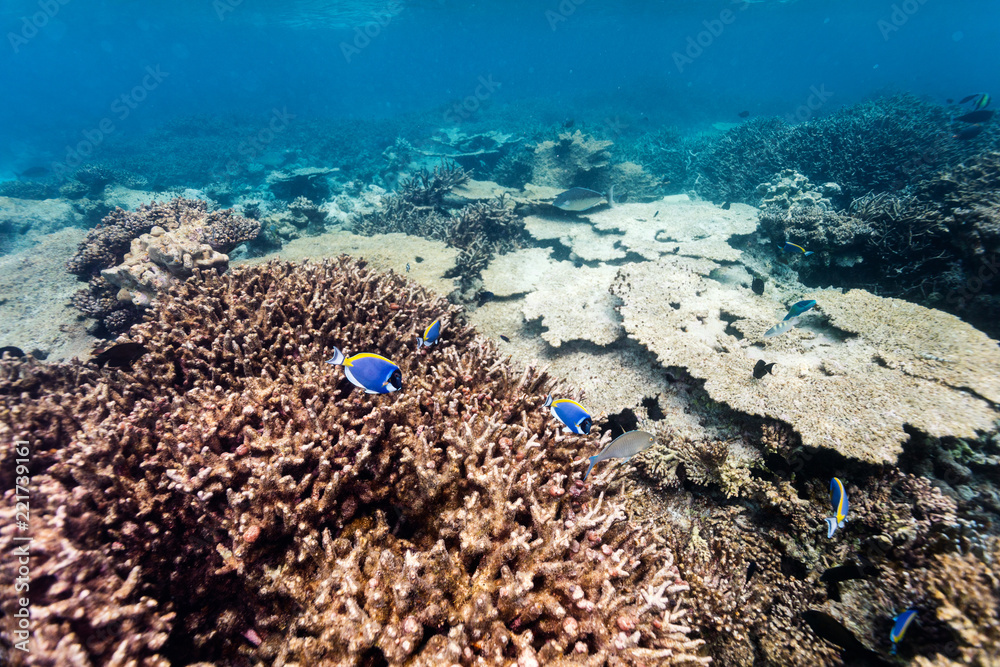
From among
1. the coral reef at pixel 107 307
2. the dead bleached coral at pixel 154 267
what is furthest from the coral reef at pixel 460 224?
the coral reef at pixel 107 307

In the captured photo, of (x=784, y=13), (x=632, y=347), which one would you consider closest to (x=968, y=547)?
(x=632, y=347)

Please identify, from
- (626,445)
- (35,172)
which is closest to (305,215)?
(626,445)

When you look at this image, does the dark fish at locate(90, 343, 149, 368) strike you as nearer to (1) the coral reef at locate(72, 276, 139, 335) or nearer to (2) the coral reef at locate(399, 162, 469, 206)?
(1) the coral reef at locate(72, 276, 139, 335)

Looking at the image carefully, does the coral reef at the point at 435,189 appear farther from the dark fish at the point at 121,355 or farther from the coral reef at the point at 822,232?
the dark fish at the point at 121,355

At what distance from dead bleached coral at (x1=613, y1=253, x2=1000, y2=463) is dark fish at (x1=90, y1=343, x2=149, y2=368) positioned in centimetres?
583

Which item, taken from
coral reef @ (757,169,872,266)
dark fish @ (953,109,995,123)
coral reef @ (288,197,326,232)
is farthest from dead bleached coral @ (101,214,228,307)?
dark fish @ (953,109,995,123)

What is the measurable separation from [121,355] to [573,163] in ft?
41.5

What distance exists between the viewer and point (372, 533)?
2.31 meters

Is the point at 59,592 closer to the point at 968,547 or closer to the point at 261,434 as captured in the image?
the point at 261,434

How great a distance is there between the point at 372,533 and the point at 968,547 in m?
4.14

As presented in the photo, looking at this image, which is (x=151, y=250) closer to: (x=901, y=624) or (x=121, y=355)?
(x=121, y=355)

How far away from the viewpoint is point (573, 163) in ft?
42.5

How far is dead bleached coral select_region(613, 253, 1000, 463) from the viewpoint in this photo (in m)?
3.57

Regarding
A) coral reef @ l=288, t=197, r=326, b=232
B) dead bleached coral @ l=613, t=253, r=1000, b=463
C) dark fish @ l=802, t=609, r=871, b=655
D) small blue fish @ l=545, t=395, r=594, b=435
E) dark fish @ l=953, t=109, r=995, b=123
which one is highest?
dark fish @ l=953, t=109, r=995, b=123
